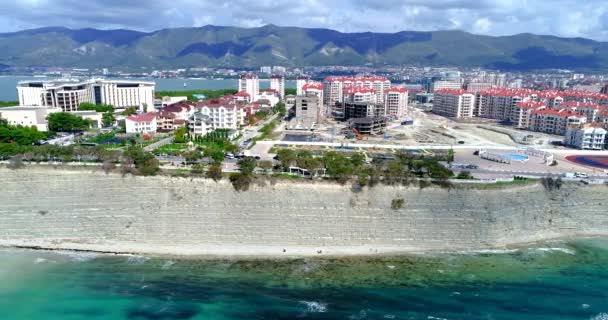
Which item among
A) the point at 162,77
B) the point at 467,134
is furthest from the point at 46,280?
the point at 162,77

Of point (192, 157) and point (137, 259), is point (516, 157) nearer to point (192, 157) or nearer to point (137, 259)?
point (192, 157)

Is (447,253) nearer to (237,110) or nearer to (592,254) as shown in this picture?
(592,254)

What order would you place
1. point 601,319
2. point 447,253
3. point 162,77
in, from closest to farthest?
point 601,319, point 447,253, point 162,77

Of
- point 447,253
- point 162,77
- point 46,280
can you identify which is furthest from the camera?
point 162,77

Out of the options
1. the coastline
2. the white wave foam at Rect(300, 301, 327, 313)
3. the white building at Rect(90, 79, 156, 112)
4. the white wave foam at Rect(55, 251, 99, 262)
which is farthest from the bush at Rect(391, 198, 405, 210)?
the white building at Rect(90, 79, 156, 112)

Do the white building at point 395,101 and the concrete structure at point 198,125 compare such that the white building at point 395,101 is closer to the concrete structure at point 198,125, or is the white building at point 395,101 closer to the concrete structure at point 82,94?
the concrete structure at point 198,125

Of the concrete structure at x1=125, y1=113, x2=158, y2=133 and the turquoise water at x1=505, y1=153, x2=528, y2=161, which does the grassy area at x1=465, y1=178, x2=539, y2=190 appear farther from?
the concrete structure at x1=125, y1=113, x2=158, y2=133

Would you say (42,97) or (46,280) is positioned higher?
(42,97)
